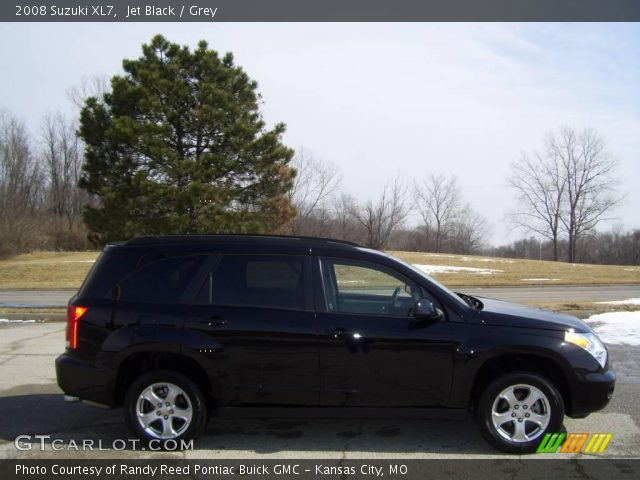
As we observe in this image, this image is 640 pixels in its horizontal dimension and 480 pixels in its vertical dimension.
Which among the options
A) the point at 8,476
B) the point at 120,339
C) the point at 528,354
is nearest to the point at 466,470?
the point at 528,354

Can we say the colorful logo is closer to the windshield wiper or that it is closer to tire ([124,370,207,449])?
the windshield wiper

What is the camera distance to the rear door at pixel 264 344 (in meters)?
4.60

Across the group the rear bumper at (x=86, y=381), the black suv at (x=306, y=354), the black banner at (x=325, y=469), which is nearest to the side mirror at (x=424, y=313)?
the black suv at (x=306, y=354)

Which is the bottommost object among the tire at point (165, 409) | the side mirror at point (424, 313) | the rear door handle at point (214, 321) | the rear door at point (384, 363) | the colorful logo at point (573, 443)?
the colorful logo at point (573, 443)

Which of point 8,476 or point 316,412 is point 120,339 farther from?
point 316,412

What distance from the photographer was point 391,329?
4629mm

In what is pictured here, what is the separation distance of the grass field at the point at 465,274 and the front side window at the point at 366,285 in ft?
64.5

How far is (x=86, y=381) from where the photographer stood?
4742 mm

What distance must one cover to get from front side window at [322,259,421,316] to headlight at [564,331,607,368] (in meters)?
1.31

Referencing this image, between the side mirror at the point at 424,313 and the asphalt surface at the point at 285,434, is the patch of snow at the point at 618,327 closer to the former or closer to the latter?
the asphalt surface at the point at 285,434

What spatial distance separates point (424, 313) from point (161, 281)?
90.4 inches

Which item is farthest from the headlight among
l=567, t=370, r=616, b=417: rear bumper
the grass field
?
the grass field

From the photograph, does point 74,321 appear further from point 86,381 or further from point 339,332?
point 339,332

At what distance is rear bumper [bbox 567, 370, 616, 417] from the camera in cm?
461
